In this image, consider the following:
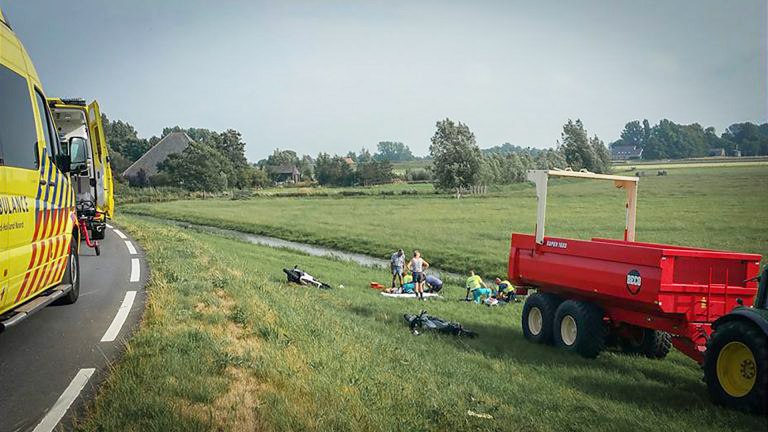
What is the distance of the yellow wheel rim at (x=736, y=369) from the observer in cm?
771

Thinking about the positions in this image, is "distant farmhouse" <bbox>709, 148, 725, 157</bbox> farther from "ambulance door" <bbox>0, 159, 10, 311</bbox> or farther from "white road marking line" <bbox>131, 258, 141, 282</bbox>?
"ambulance door" <bbox>0, 159, 10, 311</bbox>

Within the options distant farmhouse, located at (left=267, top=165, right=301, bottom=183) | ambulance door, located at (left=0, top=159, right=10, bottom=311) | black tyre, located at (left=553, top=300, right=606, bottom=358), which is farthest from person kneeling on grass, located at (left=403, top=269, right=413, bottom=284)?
distant farmhouse, located at (left=267, top=165, right=301, bottom=183)

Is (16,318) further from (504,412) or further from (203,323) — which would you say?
(504,412)

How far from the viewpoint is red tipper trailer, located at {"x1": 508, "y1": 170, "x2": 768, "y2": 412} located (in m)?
9.52

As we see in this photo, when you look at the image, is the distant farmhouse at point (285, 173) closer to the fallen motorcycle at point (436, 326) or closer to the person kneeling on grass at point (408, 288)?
the person kneeling on grass at point (408, 288)

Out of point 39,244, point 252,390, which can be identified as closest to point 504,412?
point 252,390

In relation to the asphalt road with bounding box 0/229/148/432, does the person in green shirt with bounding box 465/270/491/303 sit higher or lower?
lower

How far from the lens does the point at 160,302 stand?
9641 mm

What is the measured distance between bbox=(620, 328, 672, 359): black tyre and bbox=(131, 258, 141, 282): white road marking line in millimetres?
9469

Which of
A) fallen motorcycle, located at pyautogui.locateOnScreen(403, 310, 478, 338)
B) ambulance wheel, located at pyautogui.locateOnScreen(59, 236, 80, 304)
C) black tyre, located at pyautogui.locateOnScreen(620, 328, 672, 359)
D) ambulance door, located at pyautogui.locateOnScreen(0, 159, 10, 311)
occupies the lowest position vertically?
fallen motorcycle, located at pyautogui.locateOnScreen(403, 310, 478, 338)

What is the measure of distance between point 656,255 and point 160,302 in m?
7.15

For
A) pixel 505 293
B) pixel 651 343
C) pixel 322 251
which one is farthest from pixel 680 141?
pixel 322 251

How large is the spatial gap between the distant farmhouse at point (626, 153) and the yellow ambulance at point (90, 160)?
18.3 metres

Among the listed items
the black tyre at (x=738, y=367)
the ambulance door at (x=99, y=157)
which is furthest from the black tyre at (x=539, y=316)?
the ambulance door at (x=99, y=157)
